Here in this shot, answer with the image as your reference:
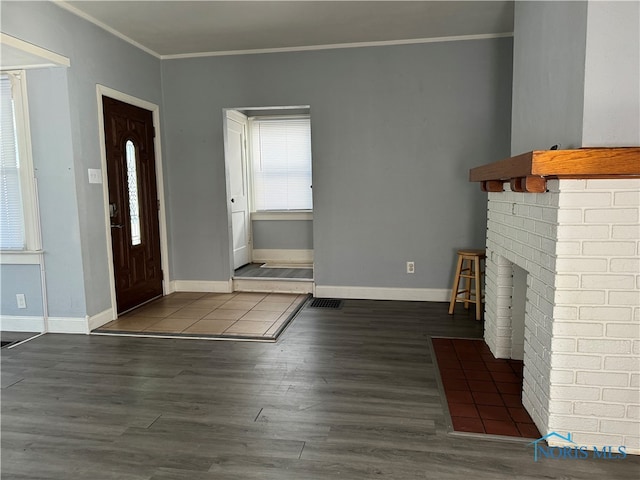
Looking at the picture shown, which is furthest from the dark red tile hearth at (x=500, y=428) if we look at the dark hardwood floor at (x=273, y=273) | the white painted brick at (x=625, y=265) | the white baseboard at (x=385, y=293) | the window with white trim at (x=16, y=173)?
the window with white trim at (x=16, y=173)

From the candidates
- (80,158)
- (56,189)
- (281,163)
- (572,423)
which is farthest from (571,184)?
(281,163)

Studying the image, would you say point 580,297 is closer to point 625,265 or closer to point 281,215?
point 625,265

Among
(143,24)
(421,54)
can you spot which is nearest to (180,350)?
(143,24)

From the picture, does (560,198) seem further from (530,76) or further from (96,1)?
(96,1)

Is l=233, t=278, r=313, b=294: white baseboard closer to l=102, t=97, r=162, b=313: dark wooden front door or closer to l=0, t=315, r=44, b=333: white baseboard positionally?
l=102, t=97, r=162, b=313: dark wooden front door

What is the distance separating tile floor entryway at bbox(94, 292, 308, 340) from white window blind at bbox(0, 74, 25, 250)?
3.51 ft

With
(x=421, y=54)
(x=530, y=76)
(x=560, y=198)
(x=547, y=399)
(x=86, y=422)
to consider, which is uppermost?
(x=421, y=54)

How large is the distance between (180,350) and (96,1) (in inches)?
109

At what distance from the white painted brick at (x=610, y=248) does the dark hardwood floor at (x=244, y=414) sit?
91 cm

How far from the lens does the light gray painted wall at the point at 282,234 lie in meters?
6.31

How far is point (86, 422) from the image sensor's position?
2.27 m

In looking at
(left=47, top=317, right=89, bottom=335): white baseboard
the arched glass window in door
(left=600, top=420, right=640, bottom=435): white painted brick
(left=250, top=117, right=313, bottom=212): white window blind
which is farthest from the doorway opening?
(left=600, top=420, right=640, bottom=435): white painted brick

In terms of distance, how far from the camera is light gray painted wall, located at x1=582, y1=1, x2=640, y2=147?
70.1 inches

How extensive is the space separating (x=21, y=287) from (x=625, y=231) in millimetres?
4299
